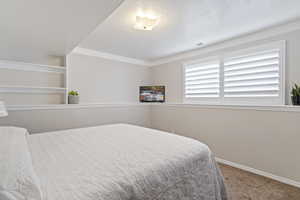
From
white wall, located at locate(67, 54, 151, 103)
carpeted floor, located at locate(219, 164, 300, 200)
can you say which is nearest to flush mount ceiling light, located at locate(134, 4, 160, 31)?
white wall, located at locate(67, 54, 151, 103)

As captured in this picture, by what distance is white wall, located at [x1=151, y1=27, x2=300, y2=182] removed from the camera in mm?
2055

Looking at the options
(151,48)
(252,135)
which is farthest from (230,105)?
(151,48)

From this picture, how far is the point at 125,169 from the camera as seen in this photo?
2.99 feet

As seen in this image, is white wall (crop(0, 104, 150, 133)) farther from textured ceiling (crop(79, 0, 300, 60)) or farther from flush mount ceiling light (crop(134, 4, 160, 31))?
flush mount ceiling light (crop(134, 4, 160, 31))

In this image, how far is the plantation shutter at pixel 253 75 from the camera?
2297mm

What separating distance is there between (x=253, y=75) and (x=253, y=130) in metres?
0.91

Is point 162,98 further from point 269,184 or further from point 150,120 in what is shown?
point 269,184

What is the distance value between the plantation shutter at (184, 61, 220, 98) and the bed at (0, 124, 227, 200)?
1985mm

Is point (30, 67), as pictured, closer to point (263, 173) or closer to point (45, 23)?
point (45, 23)

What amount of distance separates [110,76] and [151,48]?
118cm

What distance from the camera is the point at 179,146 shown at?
4.33 ft

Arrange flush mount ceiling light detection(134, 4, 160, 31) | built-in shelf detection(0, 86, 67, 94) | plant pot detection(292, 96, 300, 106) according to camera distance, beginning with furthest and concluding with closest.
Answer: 1. built-in shelf detection(0, 86, 67, 94)
2. plant pot detection(292, 96, 300, 106)
3. flush mount ceiling light detection(134, 4, 160, 31)

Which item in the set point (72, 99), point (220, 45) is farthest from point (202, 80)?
point (72, 99)

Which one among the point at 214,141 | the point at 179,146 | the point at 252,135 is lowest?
the point at 214,141
